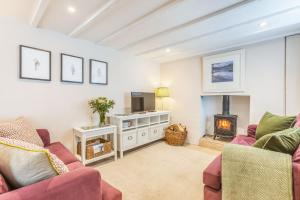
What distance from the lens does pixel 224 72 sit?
138 inches

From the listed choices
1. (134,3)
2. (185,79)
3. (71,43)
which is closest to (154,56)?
(185,79)

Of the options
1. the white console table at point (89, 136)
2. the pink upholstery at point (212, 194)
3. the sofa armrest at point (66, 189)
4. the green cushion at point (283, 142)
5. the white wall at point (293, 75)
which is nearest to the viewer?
the sofa armrest at point (66, 189)

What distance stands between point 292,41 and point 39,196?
3.95 m

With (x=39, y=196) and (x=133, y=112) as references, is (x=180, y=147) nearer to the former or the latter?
(x=133, y=112)

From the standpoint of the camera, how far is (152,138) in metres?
3.85

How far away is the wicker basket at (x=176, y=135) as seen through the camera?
3.87 metres

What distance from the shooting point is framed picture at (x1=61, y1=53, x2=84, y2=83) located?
276 centimetres

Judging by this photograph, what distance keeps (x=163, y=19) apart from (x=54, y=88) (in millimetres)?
2074

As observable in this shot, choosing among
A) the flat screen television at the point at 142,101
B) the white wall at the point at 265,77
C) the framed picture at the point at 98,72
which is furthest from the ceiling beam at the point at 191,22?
the white wall at the point at 265,77

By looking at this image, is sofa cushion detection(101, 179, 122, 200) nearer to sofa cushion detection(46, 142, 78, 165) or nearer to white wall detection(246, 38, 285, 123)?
sofa cushion detection(46, 142, 78, 165)

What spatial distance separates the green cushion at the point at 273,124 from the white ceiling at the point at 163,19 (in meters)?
1.40

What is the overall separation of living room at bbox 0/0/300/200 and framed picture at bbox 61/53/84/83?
2cm

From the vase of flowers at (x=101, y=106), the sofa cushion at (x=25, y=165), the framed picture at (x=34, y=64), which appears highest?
the framed picture at (x=34, y=64)

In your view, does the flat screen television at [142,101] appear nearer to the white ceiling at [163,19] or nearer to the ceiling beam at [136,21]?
the white ceiling at [163,19]
